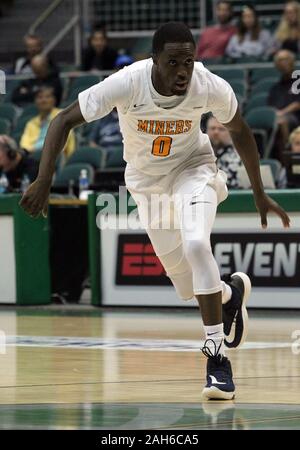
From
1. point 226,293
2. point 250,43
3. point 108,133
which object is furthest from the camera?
point 250,43

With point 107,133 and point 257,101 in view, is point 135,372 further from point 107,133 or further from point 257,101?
point 107,133

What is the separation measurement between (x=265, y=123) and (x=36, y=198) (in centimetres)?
901

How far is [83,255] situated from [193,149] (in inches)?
256

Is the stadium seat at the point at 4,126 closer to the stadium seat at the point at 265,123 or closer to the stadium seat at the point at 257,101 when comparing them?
the stadium seat at the point at 257,101

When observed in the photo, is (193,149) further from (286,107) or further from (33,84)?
(33,84)

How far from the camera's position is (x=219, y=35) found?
1762 centimetres

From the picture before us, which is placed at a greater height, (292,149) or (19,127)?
(19,127)

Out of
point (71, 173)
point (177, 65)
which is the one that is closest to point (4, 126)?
point (71, 173)

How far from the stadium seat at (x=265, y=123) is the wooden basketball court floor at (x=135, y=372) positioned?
313cm

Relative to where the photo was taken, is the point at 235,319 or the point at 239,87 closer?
the point at 235,319

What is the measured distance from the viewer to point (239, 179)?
1235 centimetres

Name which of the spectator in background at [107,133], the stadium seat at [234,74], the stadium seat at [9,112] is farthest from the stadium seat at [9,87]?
the stadium seat at [234,74]

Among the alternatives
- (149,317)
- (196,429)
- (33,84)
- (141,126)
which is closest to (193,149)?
(141,126)
